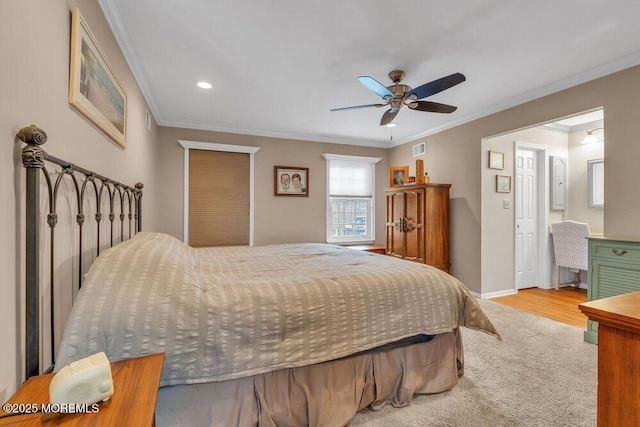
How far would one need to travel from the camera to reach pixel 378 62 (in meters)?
2.70

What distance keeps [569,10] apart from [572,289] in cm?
440

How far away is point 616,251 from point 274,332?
304 centimetres

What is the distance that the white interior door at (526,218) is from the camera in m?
4.60

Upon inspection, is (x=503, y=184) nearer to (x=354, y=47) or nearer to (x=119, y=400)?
(x=354, y=47)

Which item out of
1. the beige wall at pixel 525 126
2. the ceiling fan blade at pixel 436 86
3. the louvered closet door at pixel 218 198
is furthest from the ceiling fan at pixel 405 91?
the louvered closet door at pixel 218 198

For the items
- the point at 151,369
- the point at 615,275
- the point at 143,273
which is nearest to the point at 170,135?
the point at 143,273

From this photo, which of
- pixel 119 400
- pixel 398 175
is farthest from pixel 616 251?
pixel 119 400

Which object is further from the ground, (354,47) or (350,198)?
(354,47)

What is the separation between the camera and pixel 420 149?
5145 mm

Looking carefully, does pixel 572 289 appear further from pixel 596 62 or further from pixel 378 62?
pixel 378 62

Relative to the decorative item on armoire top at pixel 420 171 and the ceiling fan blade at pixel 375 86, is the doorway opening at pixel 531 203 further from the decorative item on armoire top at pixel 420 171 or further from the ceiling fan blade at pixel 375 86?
the ceiling fan blade at pixel 375 86

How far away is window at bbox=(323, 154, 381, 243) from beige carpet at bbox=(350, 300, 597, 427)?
2.93 m

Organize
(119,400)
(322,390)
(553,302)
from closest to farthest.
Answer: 1. (119,400)
2. (322,390)
3. (553,302)

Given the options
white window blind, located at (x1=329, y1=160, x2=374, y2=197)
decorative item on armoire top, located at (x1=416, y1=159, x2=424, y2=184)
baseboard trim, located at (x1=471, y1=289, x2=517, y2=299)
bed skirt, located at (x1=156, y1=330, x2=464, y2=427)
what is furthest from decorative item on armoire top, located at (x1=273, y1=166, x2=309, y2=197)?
bed skirt, located at (x1=156, y1=330, x2=464, y2=427)
